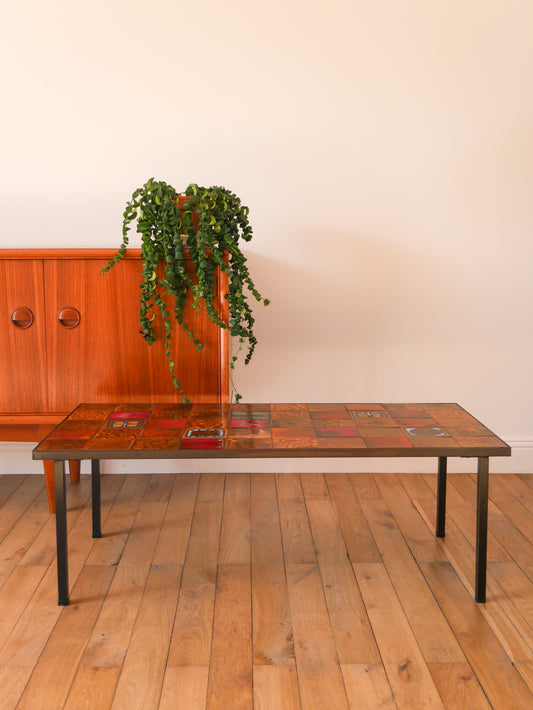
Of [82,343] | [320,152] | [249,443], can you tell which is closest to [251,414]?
[249,443]

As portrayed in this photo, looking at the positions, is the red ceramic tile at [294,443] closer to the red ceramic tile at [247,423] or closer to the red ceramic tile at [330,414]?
the red ceramic tile at [247,423]

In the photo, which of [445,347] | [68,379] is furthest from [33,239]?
[445,347]

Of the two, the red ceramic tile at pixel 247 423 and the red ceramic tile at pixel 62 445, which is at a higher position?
the red ceramic tile at pixel 62 445

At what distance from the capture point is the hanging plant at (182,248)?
2.21 metres

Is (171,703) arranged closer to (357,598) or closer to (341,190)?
(357,598)

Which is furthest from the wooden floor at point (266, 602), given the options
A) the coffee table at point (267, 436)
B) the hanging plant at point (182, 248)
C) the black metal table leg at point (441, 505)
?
the hanging plant at point (182, 248)

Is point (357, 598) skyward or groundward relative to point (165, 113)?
groundward

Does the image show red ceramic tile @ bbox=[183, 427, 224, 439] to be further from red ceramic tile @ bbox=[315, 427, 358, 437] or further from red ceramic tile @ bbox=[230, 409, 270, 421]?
red ceramic tile @ bbox=[315, 427, 358, 437]

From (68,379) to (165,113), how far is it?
4.04 ft

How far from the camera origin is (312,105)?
2721mm

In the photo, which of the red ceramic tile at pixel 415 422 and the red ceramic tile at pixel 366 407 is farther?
the red ceramic tile at pixel 366 407

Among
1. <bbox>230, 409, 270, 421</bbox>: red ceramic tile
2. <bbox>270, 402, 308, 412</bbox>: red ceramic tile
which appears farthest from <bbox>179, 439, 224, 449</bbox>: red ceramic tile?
<bbox>270, 402, 308, 412</bbox>: red ceramic tile

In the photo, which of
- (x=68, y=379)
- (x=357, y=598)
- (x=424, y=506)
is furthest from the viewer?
(x=424, y=506)

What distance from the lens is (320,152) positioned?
9.02ft
